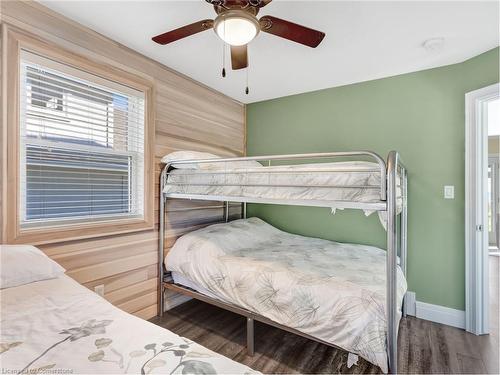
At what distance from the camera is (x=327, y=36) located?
6.32 feet

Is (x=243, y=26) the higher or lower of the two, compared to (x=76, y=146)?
higher

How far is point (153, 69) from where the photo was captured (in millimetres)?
2354

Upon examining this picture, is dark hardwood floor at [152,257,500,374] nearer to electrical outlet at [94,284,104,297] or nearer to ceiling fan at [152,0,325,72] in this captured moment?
electrical outlet at [94,284,104,297]

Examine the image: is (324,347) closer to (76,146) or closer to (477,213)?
(477,213)

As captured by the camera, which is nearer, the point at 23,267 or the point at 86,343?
the point at 86,343

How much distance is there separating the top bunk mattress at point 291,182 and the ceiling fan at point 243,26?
2.46 ft

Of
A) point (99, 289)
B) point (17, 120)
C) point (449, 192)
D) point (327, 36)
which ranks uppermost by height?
point (327, 36)

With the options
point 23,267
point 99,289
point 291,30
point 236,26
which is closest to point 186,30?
point 236,26

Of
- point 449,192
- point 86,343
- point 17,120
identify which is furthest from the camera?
point 449,192

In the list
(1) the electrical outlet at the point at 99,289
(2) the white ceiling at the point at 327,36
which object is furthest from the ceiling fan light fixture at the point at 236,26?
(1) the electrical outlet at the point at 99,289

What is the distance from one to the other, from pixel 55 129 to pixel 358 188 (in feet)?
6.51

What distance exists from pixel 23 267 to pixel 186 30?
146 centimetres

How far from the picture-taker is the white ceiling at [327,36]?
1.64 metres

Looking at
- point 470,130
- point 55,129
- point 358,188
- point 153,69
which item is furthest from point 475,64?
point 55,129
